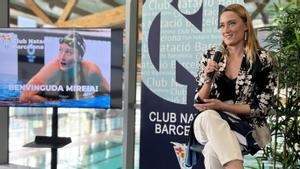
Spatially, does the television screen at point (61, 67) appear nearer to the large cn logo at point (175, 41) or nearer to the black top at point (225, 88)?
the large cn logo at point (175, 41)

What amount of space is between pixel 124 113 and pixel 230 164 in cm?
186

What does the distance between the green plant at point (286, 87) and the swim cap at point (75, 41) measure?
5.31 ft

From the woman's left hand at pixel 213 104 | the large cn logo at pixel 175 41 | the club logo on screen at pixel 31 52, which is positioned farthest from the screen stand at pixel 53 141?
the woman's left hand at pixel 213 104

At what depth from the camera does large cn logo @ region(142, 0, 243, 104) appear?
352 centimetres

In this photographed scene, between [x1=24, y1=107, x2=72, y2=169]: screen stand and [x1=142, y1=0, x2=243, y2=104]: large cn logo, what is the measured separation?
904mm

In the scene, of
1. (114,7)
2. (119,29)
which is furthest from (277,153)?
(114,7)

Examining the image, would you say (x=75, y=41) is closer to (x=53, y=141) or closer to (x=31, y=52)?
(x=31, y=52)

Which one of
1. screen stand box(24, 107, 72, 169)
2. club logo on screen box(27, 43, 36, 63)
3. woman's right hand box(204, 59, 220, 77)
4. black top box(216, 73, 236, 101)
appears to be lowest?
screen stand box(24, 107, 72, 169)

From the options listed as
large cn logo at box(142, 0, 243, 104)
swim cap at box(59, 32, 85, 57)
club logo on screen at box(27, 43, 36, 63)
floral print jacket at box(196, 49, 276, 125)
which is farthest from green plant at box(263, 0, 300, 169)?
club logo on screen at box(27, 43, 36, 63)

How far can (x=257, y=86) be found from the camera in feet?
7.84

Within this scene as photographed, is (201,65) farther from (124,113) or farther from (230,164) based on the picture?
(124,113)

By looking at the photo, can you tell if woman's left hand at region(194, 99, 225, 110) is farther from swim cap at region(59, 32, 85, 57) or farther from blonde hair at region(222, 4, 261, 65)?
swim cap at region(59, 32, 85, 57)

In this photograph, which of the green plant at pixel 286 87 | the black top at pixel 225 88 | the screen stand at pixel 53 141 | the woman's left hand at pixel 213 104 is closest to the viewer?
the woman's left hand at pixel 213 104

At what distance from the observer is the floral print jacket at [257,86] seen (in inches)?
93.3
